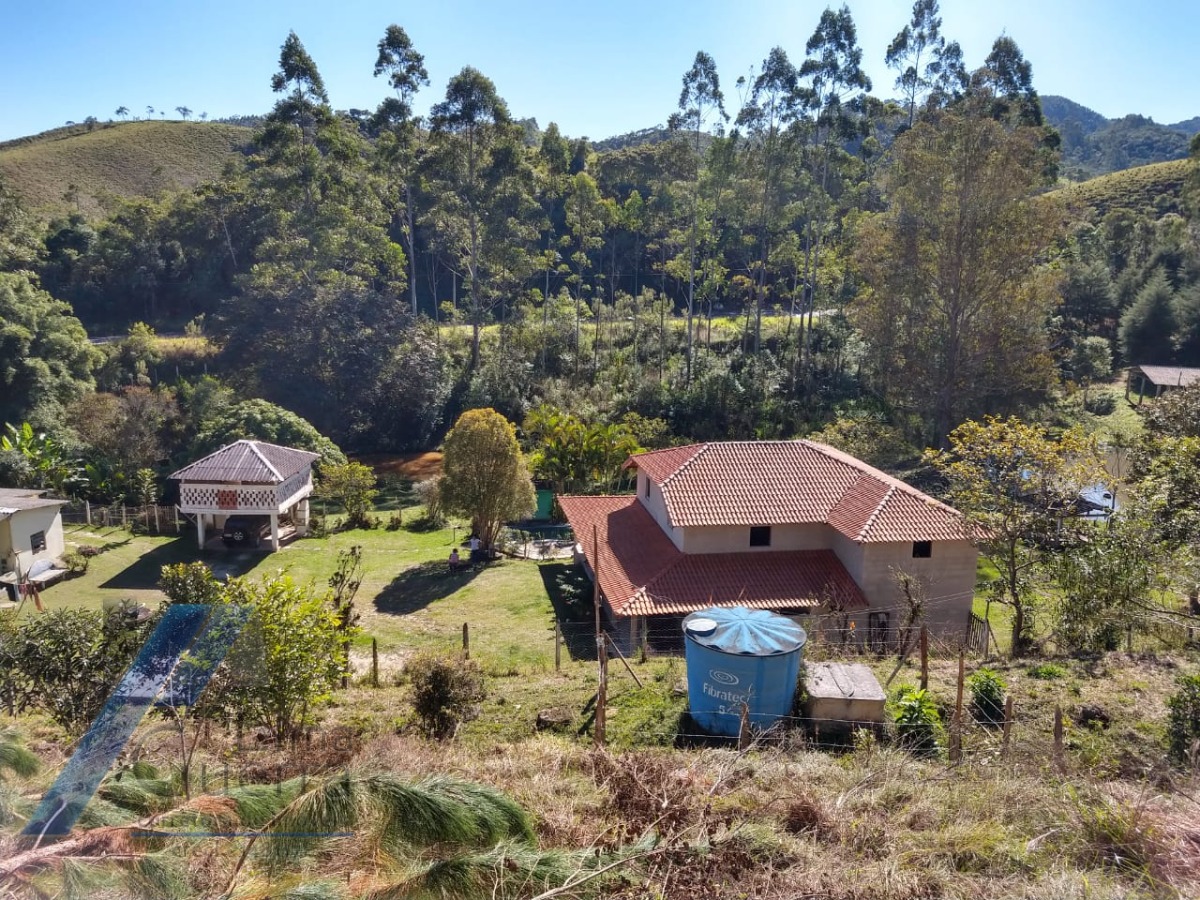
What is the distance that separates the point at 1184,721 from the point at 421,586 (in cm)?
1663

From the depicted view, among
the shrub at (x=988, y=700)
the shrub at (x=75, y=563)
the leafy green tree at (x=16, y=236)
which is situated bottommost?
the shrub at (x=75, y=563)

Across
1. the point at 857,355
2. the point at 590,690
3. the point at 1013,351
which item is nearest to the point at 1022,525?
the point at 590,690

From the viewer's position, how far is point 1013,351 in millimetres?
31031

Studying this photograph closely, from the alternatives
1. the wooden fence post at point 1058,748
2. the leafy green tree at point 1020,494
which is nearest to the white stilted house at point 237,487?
the leafy green tree at point 1020,494

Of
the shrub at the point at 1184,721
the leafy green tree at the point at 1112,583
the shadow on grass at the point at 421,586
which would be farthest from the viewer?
the shadow on grass at the point at 421,586

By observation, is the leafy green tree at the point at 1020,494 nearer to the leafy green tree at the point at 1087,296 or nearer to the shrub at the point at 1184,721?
the shrub at the point at 1184,721

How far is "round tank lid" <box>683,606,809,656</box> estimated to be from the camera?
393 inches

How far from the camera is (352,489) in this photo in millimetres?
27359

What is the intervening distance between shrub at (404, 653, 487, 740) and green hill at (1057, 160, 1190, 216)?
238 ft

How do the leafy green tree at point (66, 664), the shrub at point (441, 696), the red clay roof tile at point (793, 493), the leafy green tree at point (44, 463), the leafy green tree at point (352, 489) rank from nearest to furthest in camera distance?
the leafy green tree at point (66, 664), the shrub at point (441, 696), the red clay roof tile at point (793, 493), the leafy green tree at point (44, 463), the leafy green tree at point (352, 489)

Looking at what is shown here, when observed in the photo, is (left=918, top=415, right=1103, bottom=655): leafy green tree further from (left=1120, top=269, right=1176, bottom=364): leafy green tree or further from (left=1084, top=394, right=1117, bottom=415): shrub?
(left=1120, top=269, right=1176, bottom=364): leafy green tree

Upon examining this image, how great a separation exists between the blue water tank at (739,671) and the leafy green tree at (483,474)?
13262mm

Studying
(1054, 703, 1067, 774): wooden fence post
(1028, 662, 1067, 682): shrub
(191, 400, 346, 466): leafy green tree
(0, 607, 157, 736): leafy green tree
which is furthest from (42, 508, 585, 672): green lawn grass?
(1054, 703, 1067, 774): wooden fence post

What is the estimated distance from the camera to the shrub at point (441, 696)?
10.1 m
